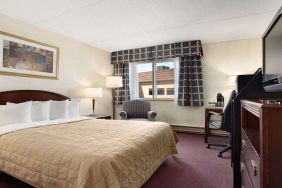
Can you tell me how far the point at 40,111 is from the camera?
266 cm

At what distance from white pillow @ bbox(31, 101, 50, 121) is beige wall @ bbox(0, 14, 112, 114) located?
52 centimetres

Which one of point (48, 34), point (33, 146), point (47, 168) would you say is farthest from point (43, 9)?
point (47, 168)

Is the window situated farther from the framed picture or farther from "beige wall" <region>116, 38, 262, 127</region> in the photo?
the framed picture

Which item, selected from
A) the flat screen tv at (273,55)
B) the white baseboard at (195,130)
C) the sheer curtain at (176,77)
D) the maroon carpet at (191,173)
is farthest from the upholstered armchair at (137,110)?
the flat screen tv at (273,55)

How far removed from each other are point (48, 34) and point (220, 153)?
12.6ft

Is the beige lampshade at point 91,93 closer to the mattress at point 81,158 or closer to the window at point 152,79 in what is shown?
the window at point 152,79

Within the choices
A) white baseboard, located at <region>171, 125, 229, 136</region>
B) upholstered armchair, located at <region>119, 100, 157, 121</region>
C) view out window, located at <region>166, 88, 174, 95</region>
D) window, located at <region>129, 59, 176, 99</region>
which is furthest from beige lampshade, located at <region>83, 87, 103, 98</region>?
white baseboard, located at <region>171, 125, 229, 136</region>

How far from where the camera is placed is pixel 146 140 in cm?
185

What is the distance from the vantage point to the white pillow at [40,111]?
2.60 meters

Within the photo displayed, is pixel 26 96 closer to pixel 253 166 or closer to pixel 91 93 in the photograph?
pixel 91 93

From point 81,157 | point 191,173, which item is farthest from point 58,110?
point 191,173

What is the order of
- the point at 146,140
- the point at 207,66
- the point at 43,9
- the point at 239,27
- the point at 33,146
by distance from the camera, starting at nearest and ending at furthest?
the point at 33,146 < the point at 146,140 < the point at 43,9 < the point at 239,27 < the point at 207,66

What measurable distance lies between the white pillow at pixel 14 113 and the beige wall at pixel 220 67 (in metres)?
3.13

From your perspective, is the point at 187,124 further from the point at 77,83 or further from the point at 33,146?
the point at 33,146
